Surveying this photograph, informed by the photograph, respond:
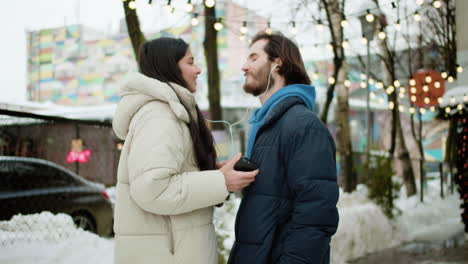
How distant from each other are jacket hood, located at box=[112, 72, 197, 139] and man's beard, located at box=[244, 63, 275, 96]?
0.46 m

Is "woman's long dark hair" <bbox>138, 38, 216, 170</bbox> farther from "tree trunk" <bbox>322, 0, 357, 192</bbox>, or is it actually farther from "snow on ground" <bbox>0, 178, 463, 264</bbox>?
"tree trunk" <bbox>322, 0, 357, 192</bbox>

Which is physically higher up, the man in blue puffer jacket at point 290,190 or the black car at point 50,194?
the man in blue puffer jacket at point 290,190

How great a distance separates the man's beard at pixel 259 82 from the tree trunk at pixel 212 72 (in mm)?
5479

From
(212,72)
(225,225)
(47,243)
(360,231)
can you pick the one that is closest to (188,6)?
(212,72)

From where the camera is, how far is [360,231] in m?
6.88

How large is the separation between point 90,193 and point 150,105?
518cm

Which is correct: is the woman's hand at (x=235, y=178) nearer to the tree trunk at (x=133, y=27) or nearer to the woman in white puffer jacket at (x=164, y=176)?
the woman in white puffer jacket at (x=164, y=176)

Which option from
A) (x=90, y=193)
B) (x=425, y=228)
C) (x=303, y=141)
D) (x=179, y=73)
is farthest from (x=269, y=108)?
(x=425, y=228)

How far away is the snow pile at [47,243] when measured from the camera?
3889 millimetres

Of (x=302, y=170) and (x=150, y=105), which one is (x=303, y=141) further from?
(x=150, y=105)

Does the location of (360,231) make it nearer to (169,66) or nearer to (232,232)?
(232,232)

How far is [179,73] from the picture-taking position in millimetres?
2170

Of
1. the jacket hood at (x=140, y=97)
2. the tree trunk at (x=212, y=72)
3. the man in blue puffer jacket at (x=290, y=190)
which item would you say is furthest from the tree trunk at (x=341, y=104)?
the jacket hood at (x=140, y=97)

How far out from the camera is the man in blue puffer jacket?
74.2 inches
